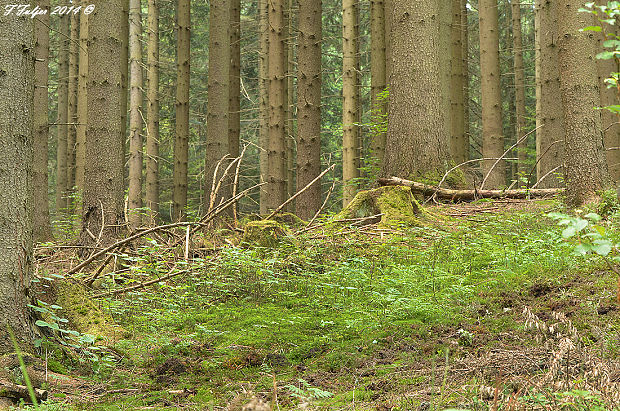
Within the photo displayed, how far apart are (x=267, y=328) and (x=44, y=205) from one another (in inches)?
346

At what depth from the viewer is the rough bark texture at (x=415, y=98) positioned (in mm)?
9070

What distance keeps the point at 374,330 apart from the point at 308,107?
872cm

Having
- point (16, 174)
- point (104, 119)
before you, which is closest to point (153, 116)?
point (104, 119)

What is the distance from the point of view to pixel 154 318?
488 cm

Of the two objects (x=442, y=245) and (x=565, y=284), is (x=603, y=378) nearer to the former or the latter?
(x=565, y=284)

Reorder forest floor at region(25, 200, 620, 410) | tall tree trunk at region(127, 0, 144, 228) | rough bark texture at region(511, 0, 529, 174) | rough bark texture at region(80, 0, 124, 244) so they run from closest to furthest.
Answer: forest floor at region(25, 200, 620, 410), rough bark texture at region(80, 0, 124, 244), tall tree trunk at region(127, 0, 144, 228), rough bark texture at region(511, 0, 529, 174)

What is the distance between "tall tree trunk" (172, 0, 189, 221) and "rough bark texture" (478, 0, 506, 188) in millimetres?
7732

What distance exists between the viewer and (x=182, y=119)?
14.6m

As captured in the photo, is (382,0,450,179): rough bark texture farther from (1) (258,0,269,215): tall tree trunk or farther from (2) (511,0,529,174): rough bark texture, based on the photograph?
(2) (511,0,529,174): rough bark texture

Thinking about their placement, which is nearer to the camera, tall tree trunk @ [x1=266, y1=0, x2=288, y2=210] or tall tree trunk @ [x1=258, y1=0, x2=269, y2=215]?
tall tree trunk @ [x1=266, y1=0, x2=288, y2=210]

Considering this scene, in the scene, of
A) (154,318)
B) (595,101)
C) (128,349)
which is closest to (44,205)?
(154,318)

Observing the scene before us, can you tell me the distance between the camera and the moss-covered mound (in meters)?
7.54

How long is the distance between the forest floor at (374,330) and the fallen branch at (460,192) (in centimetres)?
180

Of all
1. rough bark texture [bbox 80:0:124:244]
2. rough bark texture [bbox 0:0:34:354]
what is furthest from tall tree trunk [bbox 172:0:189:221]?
rough bark texture [bbox 0:0:34:354]
